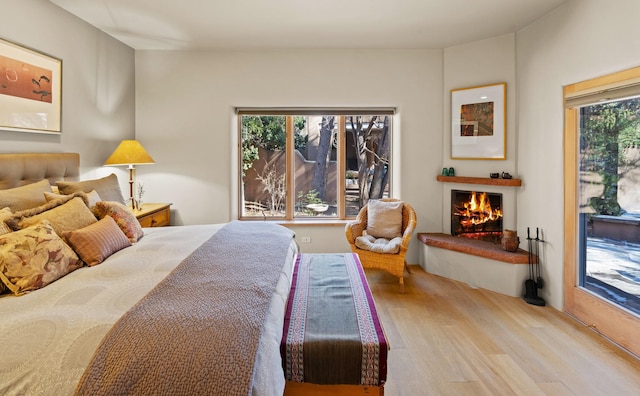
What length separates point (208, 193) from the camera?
4.45 m

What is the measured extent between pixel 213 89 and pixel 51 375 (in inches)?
148

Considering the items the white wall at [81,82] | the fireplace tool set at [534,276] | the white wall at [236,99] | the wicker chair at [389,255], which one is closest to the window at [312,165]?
the white wall at [236,99]

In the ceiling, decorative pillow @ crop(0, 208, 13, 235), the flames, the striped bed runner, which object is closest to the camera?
the striped bed runner

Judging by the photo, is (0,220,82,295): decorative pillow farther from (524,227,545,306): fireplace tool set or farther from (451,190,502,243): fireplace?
(451,190,502,243): fireplace

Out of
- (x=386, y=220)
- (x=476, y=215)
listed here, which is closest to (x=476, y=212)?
(x=476, y=215)

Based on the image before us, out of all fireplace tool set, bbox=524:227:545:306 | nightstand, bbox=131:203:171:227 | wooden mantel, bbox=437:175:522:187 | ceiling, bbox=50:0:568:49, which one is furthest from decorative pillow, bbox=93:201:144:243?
fireplace tool set, bbox=524:227:545:306

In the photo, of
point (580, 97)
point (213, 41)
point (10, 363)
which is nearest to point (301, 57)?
point (213, 41)

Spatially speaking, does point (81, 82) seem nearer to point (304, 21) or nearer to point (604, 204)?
point (304, 21)

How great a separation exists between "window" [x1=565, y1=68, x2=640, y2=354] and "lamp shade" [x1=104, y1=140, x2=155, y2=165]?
4005mm

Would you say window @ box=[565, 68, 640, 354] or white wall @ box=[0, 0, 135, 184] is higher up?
white wall @ box=[0, 0, 135, 184]

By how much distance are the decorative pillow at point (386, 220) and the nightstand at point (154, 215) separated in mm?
2295

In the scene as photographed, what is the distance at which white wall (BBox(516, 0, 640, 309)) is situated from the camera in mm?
2566

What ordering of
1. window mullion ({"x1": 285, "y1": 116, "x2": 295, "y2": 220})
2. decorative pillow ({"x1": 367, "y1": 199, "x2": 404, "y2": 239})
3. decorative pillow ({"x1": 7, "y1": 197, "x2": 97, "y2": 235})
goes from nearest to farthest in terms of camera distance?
decorative pillow ({"x1": 7, "y1": 197, "x2": 97, "y2": 235}) → decorative pillow ({"x1": 367, "y1": 199, "x2": 404, "y2": 239}) → window mullion ({"x1": 285, "y1": 116, "x2": 295, "y2": 220})

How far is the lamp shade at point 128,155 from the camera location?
362 cm
